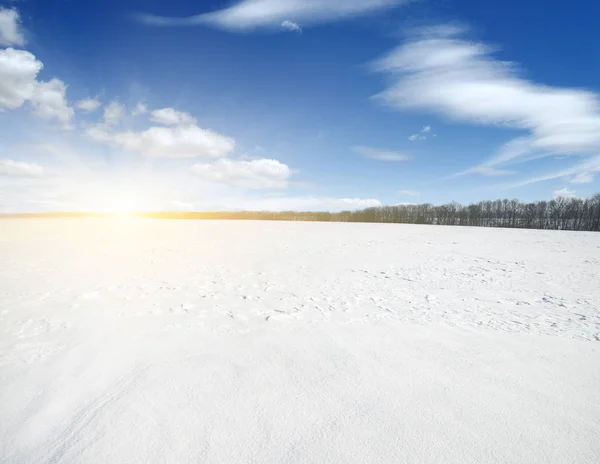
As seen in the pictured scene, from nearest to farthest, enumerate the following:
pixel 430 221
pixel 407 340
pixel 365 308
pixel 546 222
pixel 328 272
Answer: pixel 407 340 < pixel 365 308 < pixel 328 272 < pixel 546 222 < pixel 430 221

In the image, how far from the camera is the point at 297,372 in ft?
12.7

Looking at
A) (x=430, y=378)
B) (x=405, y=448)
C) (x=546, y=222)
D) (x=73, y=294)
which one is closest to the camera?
(x=405, y=448)

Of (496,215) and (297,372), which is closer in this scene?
(297,372)

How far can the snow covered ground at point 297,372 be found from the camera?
8.82 ft

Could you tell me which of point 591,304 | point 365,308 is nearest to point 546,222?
point 591,304

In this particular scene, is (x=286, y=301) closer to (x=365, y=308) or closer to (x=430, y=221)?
(x=365, y=308)

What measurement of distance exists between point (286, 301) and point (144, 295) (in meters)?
3.52

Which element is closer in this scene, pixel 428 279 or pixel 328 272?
pixel 428 279

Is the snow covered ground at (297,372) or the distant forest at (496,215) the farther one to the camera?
the distant forest at (496,215)

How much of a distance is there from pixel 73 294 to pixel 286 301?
5.25m

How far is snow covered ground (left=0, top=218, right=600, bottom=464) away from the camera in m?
2.69

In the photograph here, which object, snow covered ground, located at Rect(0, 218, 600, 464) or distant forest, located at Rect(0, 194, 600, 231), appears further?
distant forest, located at Rect(0, 194, 600, 231)

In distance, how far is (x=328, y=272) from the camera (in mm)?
9961

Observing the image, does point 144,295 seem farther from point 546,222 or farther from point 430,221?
point 546,222
